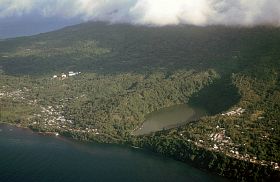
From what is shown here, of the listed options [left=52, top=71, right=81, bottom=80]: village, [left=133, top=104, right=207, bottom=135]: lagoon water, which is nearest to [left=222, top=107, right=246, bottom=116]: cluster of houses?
[left=133, top=104, right=207, bottom=135]: lagoon water

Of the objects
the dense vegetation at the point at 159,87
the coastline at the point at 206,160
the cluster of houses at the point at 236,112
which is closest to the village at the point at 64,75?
the dense vegetation at the point at 159,87

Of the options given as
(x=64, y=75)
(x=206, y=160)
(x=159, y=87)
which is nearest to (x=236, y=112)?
(x=206, y=160)

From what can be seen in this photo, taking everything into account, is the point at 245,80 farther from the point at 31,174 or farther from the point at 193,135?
the point at 31,174

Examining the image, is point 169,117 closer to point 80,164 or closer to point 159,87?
point 159,87

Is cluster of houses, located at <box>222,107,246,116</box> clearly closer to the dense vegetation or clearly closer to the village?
the dense vegetation

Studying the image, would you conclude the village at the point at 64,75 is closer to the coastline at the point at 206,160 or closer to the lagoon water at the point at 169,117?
the lagoon water at the point at 169,117

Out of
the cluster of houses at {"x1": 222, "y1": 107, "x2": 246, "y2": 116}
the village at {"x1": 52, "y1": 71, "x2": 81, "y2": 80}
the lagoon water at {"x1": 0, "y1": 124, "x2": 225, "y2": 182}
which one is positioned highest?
the village at {"x1": 52, "y1": 71, "x2": 81, "y2": 80}
